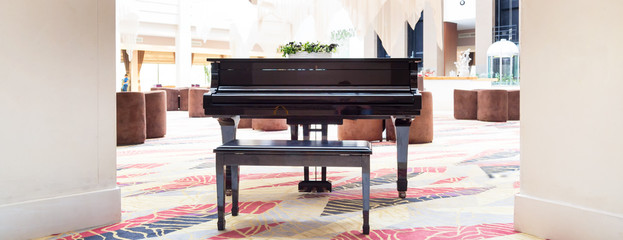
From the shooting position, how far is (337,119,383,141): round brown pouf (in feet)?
22.4

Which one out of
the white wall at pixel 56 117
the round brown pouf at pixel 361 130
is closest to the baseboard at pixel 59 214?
the white wall at pixel 56 117

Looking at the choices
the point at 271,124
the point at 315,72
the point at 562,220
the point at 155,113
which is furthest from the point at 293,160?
the point at 271,124

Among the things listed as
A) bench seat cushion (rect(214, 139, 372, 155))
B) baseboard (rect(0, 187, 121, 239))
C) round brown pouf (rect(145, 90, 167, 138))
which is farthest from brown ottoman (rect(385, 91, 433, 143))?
baseboard (rect(0, 187, 121, 239))

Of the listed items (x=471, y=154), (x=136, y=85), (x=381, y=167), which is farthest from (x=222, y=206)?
(x=136, y=85)

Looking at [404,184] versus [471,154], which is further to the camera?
[471,154]

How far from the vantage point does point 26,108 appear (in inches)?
101

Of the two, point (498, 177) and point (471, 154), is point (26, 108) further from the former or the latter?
point (471, 154)

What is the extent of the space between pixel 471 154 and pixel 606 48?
3710mm

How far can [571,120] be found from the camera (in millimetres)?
2453

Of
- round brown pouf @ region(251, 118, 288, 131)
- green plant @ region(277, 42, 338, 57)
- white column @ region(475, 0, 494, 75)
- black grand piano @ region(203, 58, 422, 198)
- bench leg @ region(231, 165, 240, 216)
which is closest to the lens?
bench leg @ region(231, 165, 240, 216)

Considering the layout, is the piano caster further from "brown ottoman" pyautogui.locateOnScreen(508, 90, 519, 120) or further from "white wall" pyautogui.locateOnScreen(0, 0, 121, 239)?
"brown ottoman" pyautogui.locateOnScreen(508, 90, 519, 120)

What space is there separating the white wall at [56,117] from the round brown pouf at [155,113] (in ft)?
14.7

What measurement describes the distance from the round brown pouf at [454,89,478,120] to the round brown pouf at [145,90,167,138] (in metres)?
6.78

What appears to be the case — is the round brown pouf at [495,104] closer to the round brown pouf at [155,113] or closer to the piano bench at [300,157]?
the round brown pouf at [155,113]
